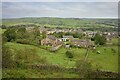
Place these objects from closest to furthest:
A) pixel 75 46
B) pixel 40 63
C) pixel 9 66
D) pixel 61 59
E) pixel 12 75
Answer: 1. pixel 12 75
2. pixel 9 66
3. pixel 40 63
4. pixel 61 59
5. pixel 75 46

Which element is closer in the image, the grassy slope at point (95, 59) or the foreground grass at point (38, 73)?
the foreground grass at point (38, 73)

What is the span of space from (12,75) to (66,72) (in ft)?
9.18

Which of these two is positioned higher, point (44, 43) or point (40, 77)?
point (44, 43)

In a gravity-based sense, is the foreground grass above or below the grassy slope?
below

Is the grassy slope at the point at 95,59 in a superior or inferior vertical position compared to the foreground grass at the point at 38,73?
superior

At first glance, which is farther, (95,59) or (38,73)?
(95,59)

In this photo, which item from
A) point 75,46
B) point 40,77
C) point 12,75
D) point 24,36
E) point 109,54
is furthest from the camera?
point 24,36

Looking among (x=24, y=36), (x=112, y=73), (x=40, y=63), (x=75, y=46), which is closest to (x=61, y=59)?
(x=40, y=63)

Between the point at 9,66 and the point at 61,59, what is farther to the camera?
the point at 61,59

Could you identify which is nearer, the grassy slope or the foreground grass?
the foreground grass

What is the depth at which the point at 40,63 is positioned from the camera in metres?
10.1

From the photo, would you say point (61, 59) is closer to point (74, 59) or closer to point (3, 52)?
point (74, 59)

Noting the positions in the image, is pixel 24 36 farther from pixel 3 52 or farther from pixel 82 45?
pixel 3 52

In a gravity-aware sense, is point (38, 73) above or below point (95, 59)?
below
